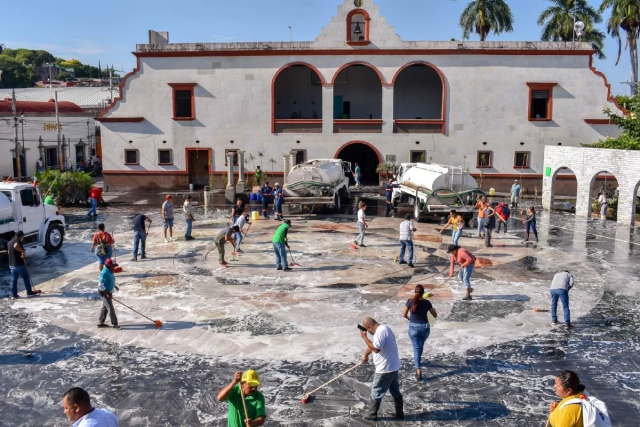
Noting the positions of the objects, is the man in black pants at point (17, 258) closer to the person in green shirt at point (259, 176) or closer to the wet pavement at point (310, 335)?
the wet pavement at point (310, 335)

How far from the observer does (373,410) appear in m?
8.80

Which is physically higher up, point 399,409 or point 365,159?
point 365,159

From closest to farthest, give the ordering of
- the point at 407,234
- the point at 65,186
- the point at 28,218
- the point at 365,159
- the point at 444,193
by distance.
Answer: the point at 407,234
the point at 28,218
the point at 444,193
the point at 65,186
the point at 365,159

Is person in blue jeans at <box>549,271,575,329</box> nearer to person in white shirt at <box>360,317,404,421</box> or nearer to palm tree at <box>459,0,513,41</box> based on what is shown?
person in white shirt at <box>360,317,404,421</box>

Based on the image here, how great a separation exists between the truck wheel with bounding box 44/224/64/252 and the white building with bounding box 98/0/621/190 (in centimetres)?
1709

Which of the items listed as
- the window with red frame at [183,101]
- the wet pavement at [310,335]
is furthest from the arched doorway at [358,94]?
the wet pavement at [310,335]

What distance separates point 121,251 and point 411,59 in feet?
72.4

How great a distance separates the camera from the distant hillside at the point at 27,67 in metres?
93.4

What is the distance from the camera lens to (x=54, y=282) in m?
16.2

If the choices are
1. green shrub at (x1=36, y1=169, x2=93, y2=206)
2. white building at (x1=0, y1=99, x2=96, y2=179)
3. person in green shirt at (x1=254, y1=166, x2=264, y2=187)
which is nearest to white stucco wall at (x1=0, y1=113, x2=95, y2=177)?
white building at (x1=0, y1=99, x2=96, y2=179)

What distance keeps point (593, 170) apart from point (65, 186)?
24.2 metres

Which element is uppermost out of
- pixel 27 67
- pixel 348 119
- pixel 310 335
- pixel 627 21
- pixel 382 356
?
pixel 27 67

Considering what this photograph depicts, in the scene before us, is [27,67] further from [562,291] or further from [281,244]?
[562,291]

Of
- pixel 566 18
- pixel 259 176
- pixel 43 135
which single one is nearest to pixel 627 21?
pixel 566 18
